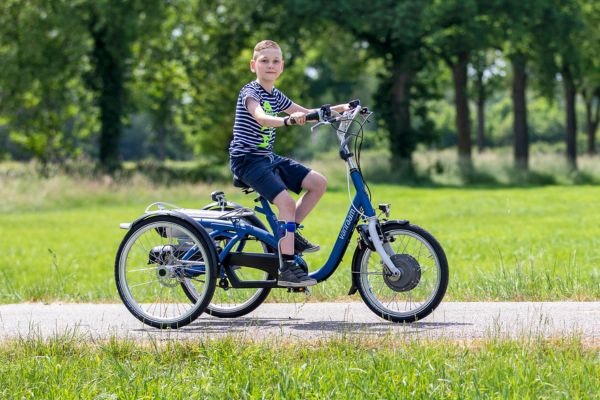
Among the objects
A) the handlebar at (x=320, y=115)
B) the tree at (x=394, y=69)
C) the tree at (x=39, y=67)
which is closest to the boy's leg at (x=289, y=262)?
the handlebar at (x=320, y=115)

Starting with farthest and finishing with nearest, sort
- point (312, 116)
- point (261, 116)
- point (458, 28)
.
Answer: point (458, 28)
point (261, 116)
point (312, 116)

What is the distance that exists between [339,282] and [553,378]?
14.3 feet

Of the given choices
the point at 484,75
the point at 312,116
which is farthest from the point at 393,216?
the point at 484,75

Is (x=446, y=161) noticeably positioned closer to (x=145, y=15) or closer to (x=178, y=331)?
(x=145, y=15)

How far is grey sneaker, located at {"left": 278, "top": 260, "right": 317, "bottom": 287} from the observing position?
6871 mm

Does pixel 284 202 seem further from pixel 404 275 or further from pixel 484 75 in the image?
pixel 484 75

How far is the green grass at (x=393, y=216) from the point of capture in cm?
872

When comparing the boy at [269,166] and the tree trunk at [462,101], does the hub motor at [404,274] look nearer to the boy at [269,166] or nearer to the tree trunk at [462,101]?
the boy at [269,166]

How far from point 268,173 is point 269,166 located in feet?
0.22

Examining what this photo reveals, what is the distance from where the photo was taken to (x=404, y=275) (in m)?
6.71

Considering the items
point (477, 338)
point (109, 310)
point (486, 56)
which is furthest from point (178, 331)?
point (486, 56)

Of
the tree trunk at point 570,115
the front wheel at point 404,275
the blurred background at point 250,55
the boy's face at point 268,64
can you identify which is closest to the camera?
the front wheel at point 404,275

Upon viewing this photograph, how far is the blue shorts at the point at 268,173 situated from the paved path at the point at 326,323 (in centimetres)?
90

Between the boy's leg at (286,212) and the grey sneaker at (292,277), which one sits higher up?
the boy's leg at (286,212)
